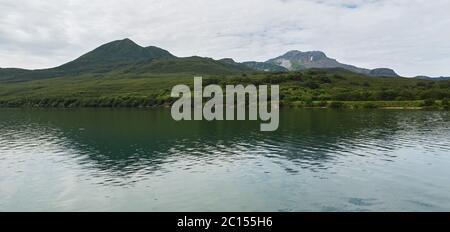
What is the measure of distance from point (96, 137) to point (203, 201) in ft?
218

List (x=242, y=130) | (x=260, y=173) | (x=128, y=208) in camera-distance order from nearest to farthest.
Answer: (x=128, y=208) → (x=260, y=173) → (x=242, y=130)

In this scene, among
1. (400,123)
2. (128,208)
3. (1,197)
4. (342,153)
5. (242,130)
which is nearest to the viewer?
(128,208)

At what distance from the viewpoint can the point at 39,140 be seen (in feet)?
335

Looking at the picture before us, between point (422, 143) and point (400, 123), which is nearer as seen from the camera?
point (422, 143)

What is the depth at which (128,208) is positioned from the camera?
44406 mm

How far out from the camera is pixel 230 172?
61500 mm

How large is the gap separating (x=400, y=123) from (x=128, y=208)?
108m

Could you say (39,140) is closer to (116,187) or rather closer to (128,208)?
(116,187)

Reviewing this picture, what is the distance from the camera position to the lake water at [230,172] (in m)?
46.5

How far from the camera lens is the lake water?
46531mm

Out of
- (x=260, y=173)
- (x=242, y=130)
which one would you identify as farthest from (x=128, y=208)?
(x=242, y=130)
